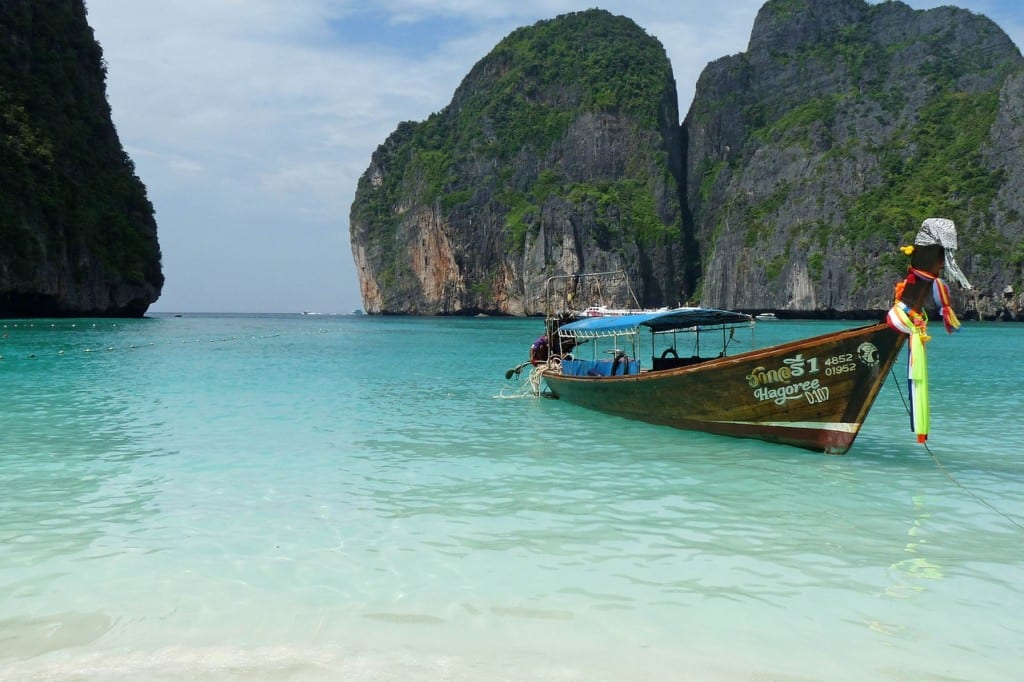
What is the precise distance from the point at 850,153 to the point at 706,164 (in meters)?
28.4

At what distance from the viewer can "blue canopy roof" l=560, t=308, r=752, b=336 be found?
546 inches

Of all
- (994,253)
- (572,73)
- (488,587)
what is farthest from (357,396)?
(572,73)

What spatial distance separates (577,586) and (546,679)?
1.38m

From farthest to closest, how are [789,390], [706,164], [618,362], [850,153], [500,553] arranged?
[706,164] < [850,153] < [618,362] < [789,390] < [500,553]

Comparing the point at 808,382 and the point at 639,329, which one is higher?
the point at 639,329

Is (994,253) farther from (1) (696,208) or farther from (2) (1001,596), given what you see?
(2) (1001,596)

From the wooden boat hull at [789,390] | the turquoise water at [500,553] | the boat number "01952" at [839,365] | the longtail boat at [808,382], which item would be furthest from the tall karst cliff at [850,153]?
the turquoise water at [500,553]

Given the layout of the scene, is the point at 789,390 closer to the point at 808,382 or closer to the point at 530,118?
the point at 808,382

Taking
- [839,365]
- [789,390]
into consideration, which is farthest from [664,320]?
[839,365]

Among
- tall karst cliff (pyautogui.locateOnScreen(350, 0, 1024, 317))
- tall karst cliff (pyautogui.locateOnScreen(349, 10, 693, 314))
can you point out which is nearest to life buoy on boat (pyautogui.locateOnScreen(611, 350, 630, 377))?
tall karst cliff (pyautogui.locateOnScreen(350, 0, 1024, 317))

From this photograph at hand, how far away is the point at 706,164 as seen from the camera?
398 ft

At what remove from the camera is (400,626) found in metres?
4.85

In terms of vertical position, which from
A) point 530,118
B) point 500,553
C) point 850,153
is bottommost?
point 500,553

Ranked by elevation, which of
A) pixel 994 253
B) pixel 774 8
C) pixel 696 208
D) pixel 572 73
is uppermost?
pixel 774 8
